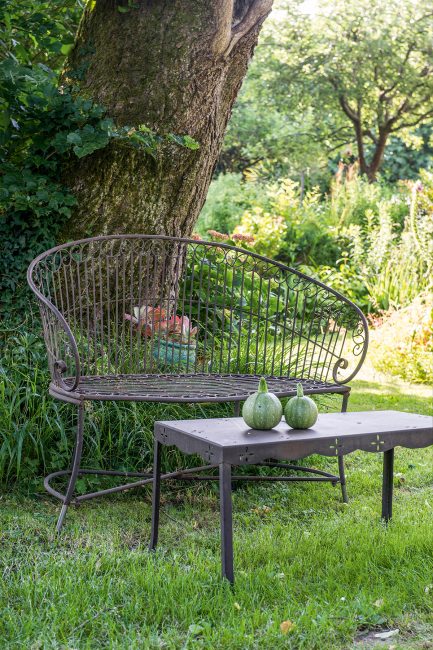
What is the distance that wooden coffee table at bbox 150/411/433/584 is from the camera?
2.45 m

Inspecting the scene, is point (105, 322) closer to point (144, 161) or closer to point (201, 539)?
point (144, 161)

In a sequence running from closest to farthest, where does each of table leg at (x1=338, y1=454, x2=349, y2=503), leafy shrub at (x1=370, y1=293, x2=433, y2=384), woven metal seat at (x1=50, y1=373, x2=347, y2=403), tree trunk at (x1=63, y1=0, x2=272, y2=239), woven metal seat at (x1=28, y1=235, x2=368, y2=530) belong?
woven metal seat at (x1=50, y1=373, x2=347, y2=403) → woven metal seat at (x1=28, y1=235, x2=368, y2=530) → table leg at (x1=338, y1=454, x2=349, y2=503) → tree trunk at (x1=63, y1=0, x2=272, y2=239) → leafy shrub at (x1=370, y1=293, x2=433, y2=384)

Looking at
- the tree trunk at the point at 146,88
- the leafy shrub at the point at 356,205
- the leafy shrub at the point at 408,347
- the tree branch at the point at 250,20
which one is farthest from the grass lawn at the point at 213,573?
the leafy shrub at the point at 356,205

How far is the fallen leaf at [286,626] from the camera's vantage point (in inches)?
85.7

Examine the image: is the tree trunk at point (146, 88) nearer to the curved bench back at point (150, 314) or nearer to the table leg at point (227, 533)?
the curved bench back at point (150, 314)

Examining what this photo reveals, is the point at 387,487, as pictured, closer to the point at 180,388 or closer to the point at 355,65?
the point at 180,388

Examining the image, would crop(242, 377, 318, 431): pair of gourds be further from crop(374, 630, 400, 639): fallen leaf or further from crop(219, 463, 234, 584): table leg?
crop(374, 630, 400, 639): fallen leaf

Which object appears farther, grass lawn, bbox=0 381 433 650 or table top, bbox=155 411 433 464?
table top, bbox=155 411 433 464

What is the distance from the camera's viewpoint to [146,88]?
419cm

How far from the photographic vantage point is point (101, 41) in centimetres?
429

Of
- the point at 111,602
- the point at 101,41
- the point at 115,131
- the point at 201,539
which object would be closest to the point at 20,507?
the point at 201,539

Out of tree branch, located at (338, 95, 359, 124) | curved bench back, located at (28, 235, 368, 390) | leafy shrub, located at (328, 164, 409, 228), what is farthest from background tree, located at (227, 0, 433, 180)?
curved bench back, located at (28, 235, 368, 390)

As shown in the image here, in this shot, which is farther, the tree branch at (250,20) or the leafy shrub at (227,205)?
the leafy shrub at (227,205)

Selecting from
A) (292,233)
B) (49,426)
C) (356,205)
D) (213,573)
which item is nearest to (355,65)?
(356,205)
